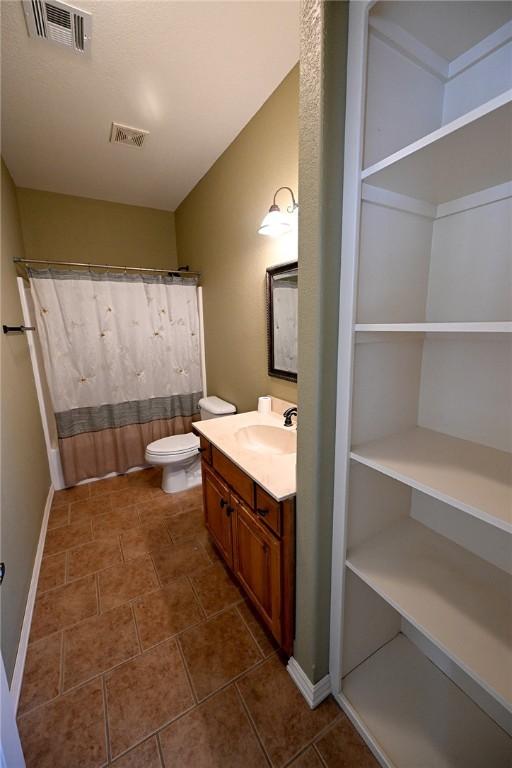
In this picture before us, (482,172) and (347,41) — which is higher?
(347,41)

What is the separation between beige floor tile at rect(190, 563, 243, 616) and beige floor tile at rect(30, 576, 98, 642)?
0.53 m

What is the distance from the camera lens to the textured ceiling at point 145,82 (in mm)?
1295

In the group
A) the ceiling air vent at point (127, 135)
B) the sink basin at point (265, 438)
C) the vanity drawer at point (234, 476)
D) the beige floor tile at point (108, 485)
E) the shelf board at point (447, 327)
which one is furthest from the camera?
the beige floor tile at point (108, 485)

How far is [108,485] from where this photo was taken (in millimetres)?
2756

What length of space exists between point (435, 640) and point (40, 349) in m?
3.01

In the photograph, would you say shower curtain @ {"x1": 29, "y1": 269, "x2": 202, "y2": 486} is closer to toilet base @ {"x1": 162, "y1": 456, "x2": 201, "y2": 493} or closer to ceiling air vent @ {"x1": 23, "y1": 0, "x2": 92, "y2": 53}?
toilet base @ {"x1": 162, "y1": 456, "x2": 201, "y2": 493}

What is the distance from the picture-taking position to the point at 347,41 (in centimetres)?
78

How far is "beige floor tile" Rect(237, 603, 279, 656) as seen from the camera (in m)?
1.36

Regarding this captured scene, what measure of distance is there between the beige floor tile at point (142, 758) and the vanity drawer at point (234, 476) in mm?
848

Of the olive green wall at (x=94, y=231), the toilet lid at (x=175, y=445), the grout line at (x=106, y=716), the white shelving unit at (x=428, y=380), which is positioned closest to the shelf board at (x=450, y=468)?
the white shelving unit at (x=428, y=380)

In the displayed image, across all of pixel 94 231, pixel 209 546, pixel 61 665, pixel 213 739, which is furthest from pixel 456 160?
pixel 94 231

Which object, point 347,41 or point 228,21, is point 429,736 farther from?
point 228,21

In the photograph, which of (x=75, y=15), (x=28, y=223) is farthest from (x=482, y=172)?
(x=28, y=223)

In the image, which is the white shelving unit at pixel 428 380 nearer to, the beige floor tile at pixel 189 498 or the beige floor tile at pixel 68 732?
the beige floor tile at pixel 68 732
